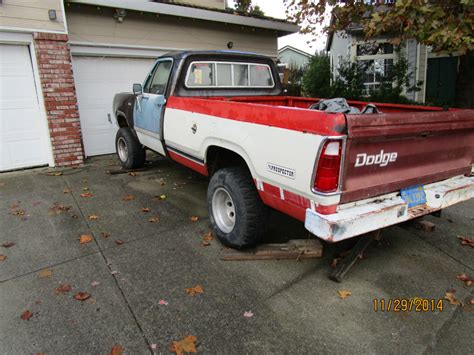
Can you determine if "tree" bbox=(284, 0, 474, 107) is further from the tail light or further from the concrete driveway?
the tail light

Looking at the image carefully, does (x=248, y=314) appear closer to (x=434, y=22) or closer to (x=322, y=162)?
(x=322, y=162)

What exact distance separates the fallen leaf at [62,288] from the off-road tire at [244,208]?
1535 mm

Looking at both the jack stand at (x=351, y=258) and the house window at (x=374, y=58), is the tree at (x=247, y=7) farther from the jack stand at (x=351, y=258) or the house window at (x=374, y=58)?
the jack stand at (x=351, y=258)

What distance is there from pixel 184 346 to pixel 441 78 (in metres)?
14.4

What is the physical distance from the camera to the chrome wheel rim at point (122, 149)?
6.81 meters

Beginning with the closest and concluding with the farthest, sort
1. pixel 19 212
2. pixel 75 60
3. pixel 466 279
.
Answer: pixel 466 279, pixel 19 212, pixel 75 60

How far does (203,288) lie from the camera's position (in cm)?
302

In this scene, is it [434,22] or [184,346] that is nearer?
[184,346]

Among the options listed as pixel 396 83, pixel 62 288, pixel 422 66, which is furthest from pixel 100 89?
pixel 422 66

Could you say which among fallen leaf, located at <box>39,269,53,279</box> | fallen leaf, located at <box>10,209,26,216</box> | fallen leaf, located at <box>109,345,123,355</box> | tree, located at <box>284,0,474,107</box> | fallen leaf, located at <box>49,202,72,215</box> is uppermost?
tree, located at <box>284,0,474,107</box>

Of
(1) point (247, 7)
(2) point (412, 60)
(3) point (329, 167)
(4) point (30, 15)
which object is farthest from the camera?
(1) point (247, 7)

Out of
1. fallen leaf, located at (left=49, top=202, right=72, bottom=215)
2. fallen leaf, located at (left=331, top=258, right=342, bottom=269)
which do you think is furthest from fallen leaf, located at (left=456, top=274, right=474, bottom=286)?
fallen leaf, located at (left=49, top=202, right=72, bottom=215)

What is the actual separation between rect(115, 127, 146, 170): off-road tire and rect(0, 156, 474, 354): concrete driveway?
1931 mm

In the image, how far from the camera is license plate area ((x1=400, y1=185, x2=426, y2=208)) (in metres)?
2.92
